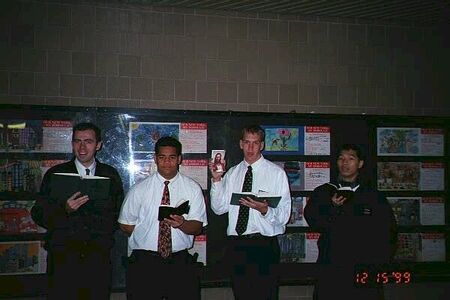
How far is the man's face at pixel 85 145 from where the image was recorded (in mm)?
3691

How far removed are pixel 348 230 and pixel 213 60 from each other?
2140 millimetres

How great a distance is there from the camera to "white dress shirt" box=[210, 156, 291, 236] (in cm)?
383

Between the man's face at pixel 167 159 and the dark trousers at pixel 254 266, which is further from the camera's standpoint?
the dark trousers at pixel 254 266

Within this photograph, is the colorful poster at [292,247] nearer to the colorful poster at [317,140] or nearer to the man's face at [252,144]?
the colorful poster at [317,140]

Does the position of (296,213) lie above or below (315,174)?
below

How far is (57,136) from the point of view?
163 inches

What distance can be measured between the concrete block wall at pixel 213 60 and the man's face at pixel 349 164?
106cm

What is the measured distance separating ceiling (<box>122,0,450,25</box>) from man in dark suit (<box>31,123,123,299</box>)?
1.84 meters

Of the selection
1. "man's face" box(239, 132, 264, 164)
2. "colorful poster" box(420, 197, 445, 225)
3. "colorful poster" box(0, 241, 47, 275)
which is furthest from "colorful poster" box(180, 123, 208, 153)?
"colorful poster" box(420, 197, 445, 225)

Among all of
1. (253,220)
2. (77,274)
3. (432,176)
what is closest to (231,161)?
(253,220)

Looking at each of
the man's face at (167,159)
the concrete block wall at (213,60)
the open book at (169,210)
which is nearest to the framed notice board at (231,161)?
the concrete block wall at (213,60)

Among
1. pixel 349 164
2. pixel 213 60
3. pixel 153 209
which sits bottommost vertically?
pixel 153 209

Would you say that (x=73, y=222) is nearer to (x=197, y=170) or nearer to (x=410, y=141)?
(x=197, y=170)

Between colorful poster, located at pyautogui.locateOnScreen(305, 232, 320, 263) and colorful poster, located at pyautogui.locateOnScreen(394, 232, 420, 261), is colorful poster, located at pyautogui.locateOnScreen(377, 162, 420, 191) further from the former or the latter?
colorful poster, located at pyautogui.locateOnScreen(305, 232, 320, 263)
